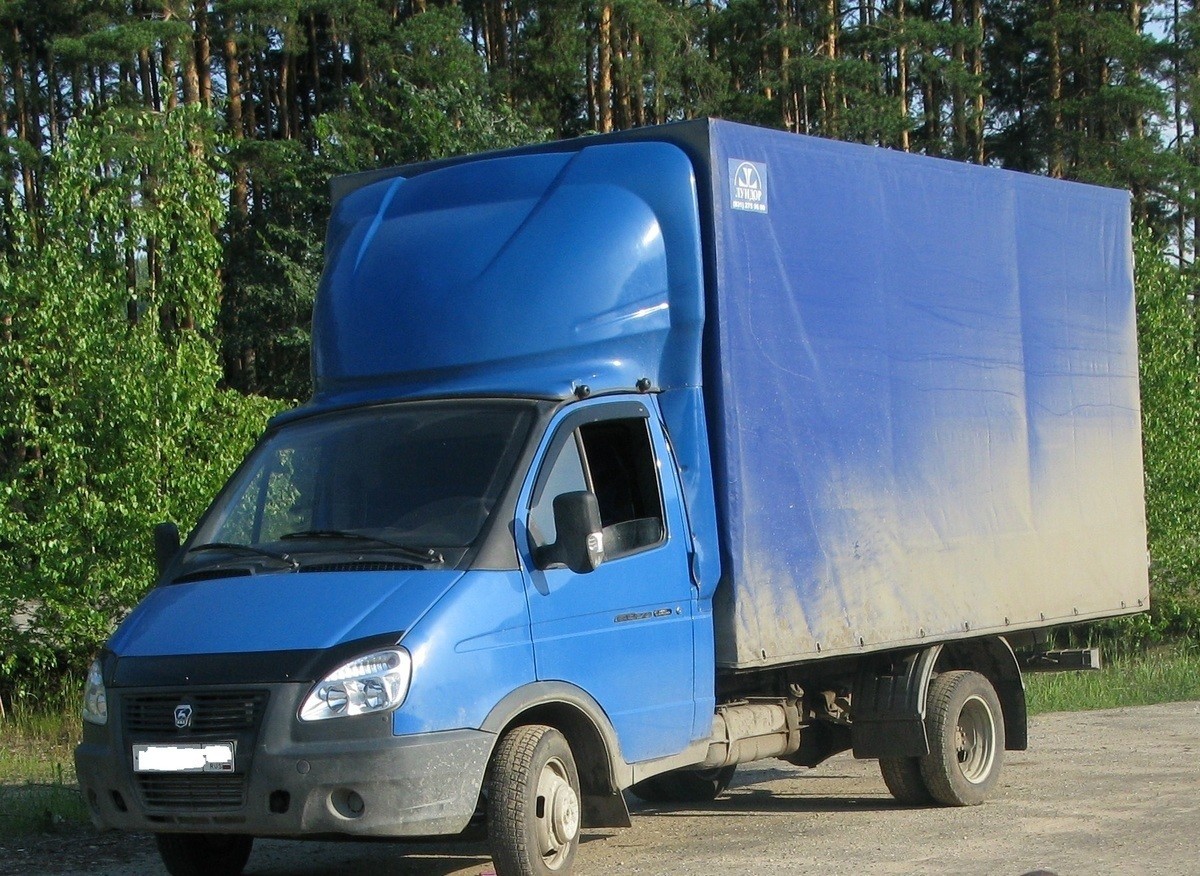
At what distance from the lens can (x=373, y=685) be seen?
6.64m

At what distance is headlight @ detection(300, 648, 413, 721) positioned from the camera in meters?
6.63

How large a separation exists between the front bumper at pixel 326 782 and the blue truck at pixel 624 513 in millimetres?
13

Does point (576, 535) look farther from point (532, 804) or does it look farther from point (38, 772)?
point (38, 772)

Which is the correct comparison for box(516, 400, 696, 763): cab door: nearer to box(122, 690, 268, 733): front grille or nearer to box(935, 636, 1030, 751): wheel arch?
box(122, 690, 268, 733): front grille

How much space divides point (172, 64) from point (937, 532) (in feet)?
89.5

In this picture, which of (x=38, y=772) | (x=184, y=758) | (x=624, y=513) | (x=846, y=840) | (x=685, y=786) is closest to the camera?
(x=184, y=758)

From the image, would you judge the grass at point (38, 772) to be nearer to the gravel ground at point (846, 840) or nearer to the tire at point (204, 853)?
the gravel ground at point (846, 840)

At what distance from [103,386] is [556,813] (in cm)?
937

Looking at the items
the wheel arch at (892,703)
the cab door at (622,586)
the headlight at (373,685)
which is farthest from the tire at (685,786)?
the headlight at (373,685)

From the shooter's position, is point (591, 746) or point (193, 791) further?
point (591, 746)

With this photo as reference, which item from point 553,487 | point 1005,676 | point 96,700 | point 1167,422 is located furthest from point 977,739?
point 1167,422

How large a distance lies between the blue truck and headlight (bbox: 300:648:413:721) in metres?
0.01

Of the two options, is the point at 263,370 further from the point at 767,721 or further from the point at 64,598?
the point at 767,721

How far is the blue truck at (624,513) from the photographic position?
6.82 m
